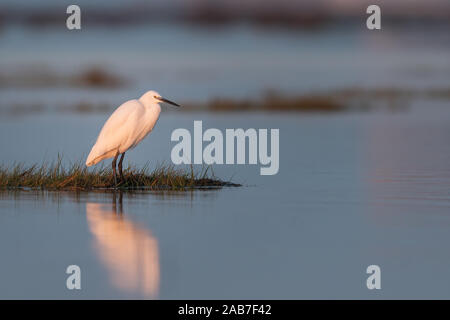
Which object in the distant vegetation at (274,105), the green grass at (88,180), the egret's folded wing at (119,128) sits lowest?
the green grass at (88,180)

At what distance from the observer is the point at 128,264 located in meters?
8.97

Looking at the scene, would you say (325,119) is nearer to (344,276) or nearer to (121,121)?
(121,121)

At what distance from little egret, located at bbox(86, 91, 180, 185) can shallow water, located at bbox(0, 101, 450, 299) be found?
0.96 meters

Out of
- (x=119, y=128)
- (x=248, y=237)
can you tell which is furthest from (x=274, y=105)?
(x=248, y=237)

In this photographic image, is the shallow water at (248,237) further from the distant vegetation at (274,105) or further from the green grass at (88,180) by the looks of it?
the distant vegetation at (274,105)

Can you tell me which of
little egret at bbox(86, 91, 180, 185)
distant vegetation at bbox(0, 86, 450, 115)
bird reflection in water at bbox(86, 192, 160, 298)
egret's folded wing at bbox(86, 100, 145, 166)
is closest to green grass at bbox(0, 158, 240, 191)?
little egret at bbox(86, 91, 180, 185)

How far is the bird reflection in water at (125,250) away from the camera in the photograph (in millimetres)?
8367

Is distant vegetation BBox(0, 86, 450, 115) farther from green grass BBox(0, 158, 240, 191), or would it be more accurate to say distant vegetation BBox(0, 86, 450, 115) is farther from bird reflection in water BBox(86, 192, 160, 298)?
bird reflection in water BBox(86, 192, 160, 298)

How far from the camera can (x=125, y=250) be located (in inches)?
374

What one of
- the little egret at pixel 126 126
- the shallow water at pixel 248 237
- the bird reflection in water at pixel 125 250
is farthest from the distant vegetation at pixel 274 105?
the bird reflection in water at pixel 125 250

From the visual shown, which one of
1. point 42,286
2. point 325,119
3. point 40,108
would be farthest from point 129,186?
point 40,108

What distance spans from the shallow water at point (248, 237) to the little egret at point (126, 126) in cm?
96

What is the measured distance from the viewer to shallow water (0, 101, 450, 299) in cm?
833

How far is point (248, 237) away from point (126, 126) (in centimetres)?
371
